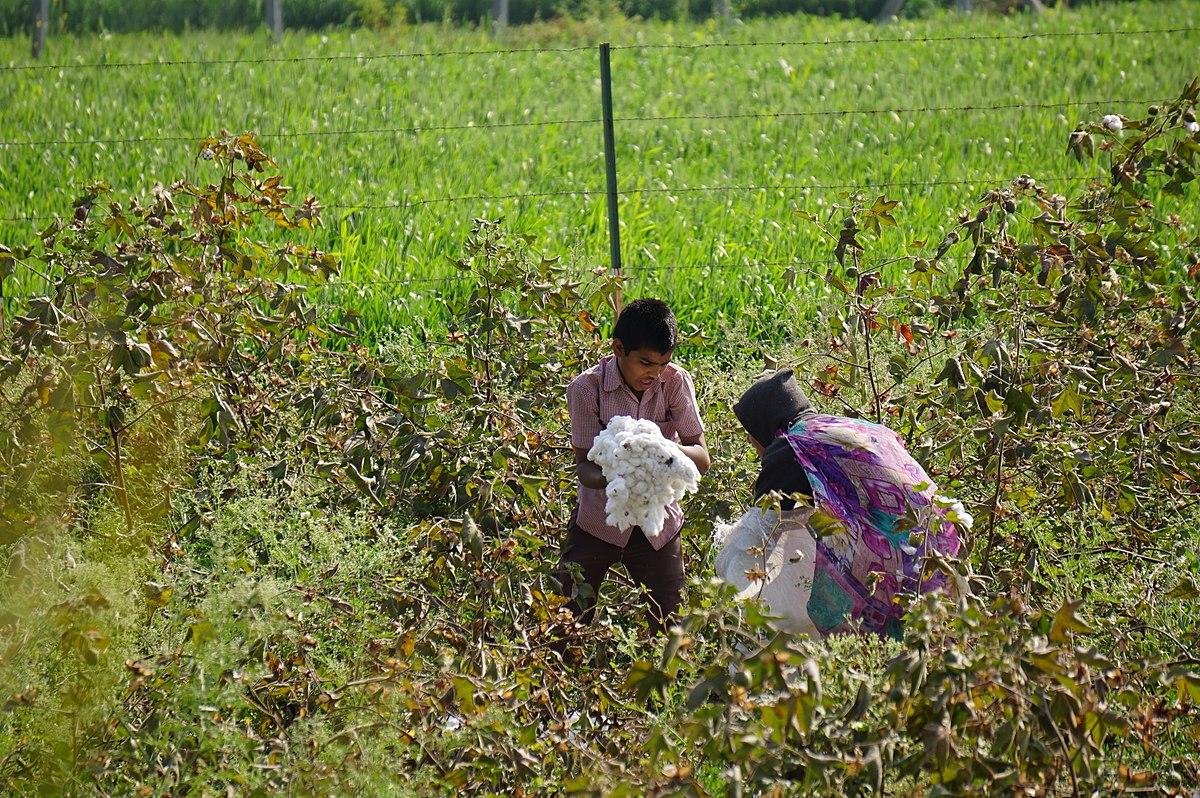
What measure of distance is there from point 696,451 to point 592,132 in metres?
6.31

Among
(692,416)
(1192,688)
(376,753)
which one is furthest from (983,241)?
(376,753)

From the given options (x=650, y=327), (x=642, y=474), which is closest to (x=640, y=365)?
(x=650, y=327)

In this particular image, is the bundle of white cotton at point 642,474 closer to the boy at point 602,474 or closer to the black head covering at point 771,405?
the boy at point 602,474

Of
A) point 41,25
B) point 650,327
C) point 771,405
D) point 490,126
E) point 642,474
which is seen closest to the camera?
point 642,474

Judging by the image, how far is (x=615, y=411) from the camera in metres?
3.23

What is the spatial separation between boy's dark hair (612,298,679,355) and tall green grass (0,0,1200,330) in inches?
63.7

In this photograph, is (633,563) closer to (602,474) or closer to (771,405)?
(602,474)

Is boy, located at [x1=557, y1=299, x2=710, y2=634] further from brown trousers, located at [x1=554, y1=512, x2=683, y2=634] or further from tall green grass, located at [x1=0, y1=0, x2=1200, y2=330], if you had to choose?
tall green grass, located at [x1=0, y1=0, x2=1200, y2=330]

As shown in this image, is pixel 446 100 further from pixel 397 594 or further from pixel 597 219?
pixel 397 594

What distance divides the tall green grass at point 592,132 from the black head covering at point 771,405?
1620 mm

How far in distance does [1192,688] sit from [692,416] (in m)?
1.52

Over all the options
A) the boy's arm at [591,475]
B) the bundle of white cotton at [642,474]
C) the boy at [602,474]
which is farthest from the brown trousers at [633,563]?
the bundle of white cotton at [642,474]

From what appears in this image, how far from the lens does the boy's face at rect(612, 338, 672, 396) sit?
10.2 ft

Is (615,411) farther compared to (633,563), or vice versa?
(633,563)
